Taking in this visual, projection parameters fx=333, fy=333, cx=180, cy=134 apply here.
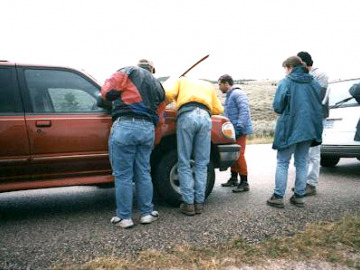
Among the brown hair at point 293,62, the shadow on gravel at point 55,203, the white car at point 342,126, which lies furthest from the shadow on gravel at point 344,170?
the shadow on gravel at point 55,203

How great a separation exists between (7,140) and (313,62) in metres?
3.94

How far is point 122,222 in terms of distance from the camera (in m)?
3.42

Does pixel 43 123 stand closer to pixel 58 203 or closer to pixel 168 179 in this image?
pixel 58 203

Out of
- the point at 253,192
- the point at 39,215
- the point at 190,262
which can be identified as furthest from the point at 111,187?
the point at 190,262

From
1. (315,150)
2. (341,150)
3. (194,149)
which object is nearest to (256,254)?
(194,149)

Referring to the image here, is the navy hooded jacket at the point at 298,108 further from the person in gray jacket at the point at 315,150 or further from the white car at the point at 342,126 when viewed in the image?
the white car at the point at 342,126

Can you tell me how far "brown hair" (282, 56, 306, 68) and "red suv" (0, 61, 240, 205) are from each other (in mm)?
1513

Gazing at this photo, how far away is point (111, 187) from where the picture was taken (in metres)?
5.29

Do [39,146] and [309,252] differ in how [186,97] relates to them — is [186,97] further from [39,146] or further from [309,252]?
[309,252]

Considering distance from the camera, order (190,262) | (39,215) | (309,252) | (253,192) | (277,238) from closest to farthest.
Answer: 1. (190,262)
2. (309,252)
3. (277,238)
4. (39,215)
5. (253,192)

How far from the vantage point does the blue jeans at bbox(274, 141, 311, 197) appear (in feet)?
13.2

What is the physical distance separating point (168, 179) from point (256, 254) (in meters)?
1.57

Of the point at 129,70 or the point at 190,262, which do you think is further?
the point at 129,70

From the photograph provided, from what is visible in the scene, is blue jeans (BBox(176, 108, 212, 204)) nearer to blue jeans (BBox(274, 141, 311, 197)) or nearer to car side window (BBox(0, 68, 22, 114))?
blue jeans (BBox(274, 141, 311, 197))
